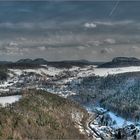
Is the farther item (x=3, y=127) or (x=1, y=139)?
(x=3, y=127)

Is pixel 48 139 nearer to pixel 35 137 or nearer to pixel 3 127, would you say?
pixel 35 137

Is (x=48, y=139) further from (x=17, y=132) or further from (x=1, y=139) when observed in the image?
(x=1, y=139)

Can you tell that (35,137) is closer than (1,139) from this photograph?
No

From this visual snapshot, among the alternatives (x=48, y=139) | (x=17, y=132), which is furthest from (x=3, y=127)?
(x=48, y=139)

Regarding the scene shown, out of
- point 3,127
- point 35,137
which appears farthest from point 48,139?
point 3,127

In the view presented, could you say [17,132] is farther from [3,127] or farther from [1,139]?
[1,139]

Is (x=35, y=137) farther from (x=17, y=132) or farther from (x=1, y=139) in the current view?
(x=1, y=139)

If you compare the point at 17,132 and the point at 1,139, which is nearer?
the point at 1,139
